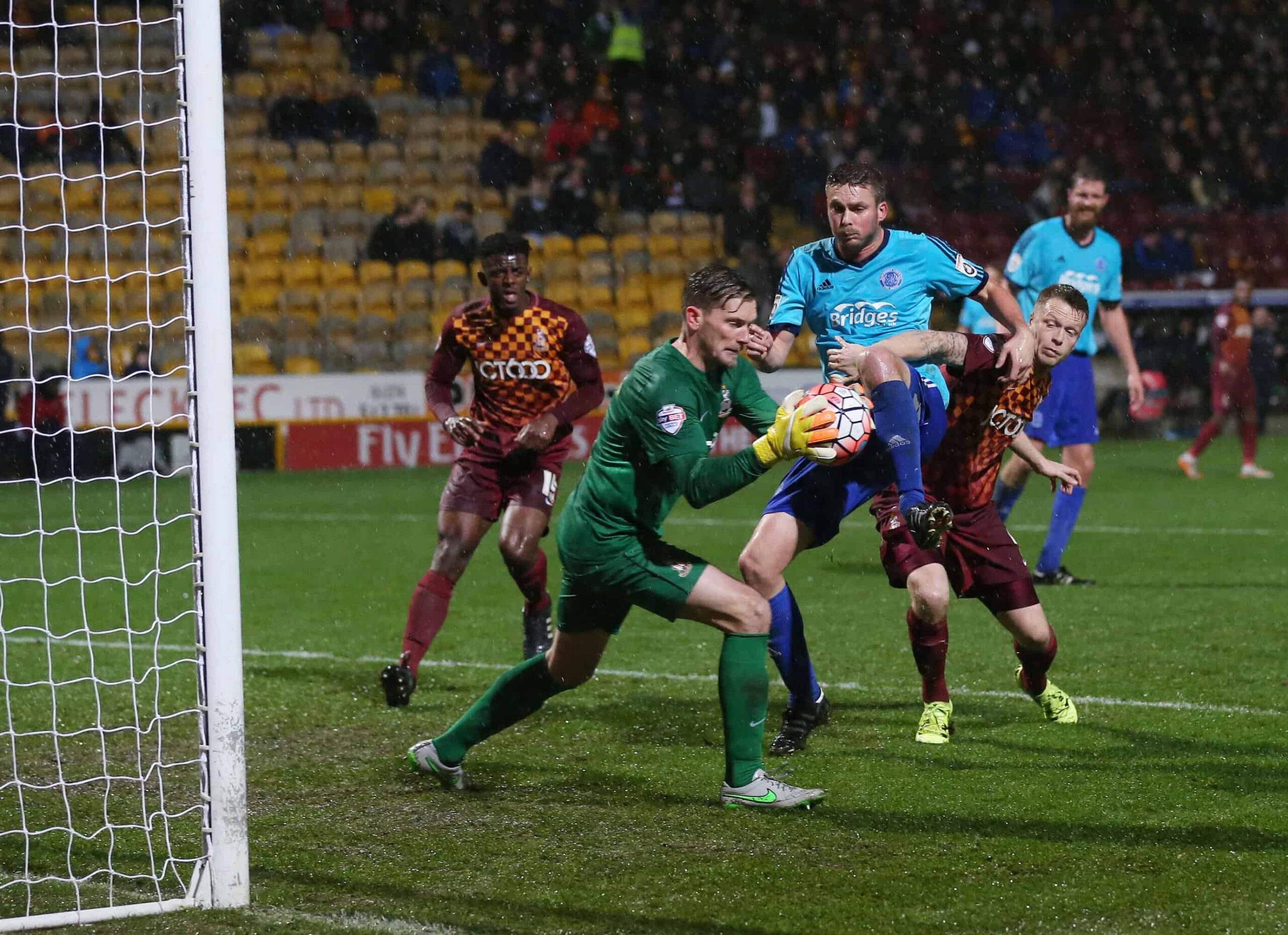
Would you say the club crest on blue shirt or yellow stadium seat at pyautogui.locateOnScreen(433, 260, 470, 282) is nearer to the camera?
the club crest on blue shirt

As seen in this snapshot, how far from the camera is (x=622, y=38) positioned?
22641 millimetres

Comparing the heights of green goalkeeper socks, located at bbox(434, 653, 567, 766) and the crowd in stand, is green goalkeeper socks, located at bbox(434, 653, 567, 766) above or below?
below

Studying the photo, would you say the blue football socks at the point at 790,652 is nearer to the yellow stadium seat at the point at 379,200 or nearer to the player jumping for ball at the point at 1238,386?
the player jumping for ball at the point at 1238,386

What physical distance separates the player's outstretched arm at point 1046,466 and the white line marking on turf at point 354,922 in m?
2.97

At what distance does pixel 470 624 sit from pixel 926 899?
4.96m

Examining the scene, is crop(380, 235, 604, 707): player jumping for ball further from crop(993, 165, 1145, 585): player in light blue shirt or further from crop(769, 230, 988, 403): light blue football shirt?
crop(993, 165, 1145, 585): player in light blue shirt

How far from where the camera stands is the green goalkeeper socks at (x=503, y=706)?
4.88 m

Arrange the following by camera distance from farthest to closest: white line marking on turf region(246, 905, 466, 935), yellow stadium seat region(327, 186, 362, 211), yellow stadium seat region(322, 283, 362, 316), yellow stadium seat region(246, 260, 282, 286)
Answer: yellow stadium seat region(327, 186, 362, 211), yellow stadium seat region(246, 260, 282, 286), yellow stadium seat region(322, 283, 362, 316), white line marking on turf region(246, 905, 466, 935)

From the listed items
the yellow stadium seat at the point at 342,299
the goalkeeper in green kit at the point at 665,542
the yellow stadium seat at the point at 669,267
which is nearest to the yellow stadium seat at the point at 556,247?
the yellow stadium seat at the point at 669,267

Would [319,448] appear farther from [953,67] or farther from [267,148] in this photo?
[953,67]

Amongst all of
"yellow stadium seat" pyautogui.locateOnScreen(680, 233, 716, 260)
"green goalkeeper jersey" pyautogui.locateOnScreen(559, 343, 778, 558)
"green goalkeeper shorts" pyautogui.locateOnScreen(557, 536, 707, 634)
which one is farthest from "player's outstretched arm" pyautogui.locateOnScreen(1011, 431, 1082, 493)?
"yellow stadium seat" pyautogui.locateOnScreen(680, 233, 716, 260)

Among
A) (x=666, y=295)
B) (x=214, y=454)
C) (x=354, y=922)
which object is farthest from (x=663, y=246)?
(x=354, y=922)

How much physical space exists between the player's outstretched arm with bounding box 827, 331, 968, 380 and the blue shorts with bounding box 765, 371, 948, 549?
0.09m

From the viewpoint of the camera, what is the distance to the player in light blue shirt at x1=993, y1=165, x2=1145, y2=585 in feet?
30.2
